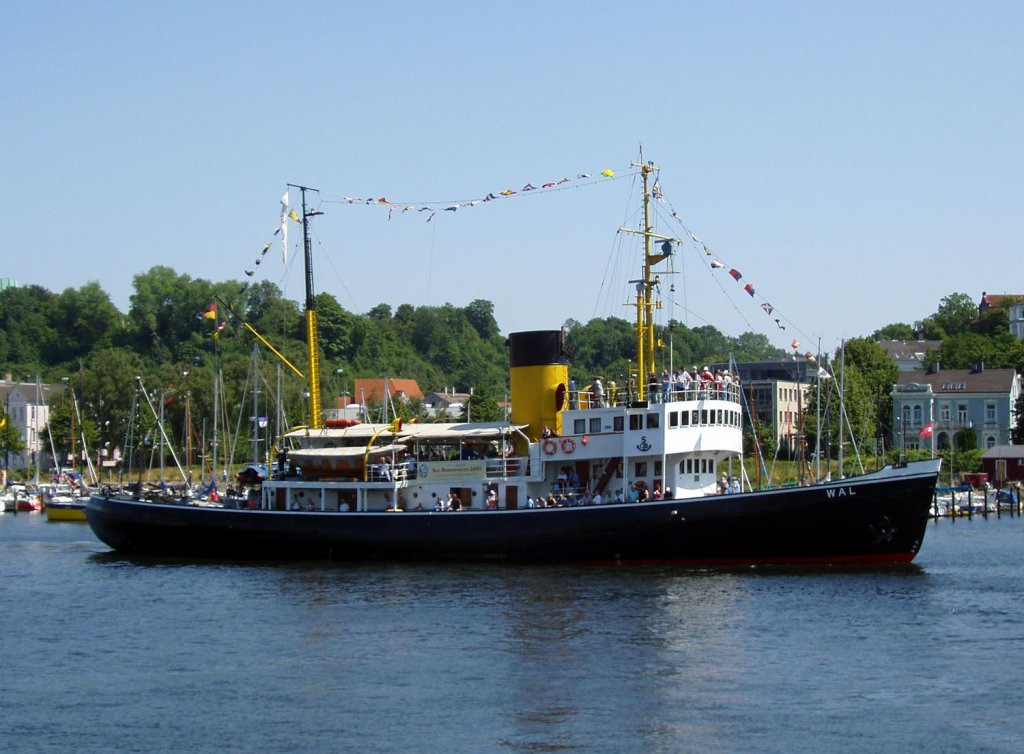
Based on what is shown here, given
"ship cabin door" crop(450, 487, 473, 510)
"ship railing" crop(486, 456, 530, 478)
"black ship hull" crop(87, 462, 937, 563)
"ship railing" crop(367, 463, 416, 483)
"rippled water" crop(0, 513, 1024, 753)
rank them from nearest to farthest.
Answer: "rippled water" crop(0, 513, 1024, 753) < "black ship hull" crop(87, 462, 937, 563) < "ship railing" crop(486, 456, 530, 478) < "ship cabin door" crop(450, 487, 473, 510) < "ship railing" crop(367, 463, 416, 483)

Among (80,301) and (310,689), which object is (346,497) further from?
(80,301)

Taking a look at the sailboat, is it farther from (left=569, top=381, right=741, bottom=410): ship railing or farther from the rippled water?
the rippled water

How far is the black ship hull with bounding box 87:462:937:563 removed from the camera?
1761 inches

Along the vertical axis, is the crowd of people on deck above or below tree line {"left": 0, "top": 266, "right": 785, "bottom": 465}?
below

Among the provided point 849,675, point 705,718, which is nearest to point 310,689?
point 705,718

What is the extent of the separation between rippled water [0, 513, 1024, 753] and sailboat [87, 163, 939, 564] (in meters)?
1.24

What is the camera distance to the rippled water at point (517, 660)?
25516mm

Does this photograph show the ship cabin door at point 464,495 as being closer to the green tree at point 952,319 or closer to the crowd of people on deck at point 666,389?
the crowd of people on deck at point 666,389

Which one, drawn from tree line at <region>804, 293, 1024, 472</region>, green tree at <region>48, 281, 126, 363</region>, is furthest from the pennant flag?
green tree at <region>48, 281, 126, 363</region>

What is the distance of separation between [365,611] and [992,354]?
123 meters

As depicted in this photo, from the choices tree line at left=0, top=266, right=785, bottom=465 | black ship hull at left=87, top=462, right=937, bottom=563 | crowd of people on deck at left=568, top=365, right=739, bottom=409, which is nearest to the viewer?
black ship hull at left=87, top=462, right=937, bottom=563

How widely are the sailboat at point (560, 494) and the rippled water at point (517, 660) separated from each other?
1238mm

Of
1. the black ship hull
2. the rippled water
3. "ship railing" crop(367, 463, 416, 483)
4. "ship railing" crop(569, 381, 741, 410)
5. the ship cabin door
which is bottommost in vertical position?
the rippled water

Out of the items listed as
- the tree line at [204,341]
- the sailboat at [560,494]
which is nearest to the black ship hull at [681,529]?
the sailboat at [560,494]
